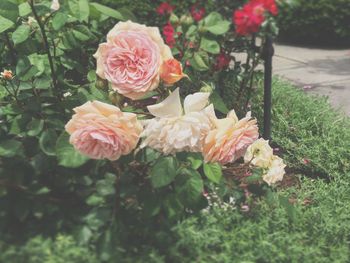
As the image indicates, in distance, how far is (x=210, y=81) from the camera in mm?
3420

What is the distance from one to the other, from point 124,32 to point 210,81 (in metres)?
1.33

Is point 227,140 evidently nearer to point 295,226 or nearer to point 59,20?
point 295,226

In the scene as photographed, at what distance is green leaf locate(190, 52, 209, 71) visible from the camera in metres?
2.81

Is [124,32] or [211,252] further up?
[124,32]

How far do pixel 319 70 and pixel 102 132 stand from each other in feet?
16.3

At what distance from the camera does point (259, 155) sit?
8.13 feet

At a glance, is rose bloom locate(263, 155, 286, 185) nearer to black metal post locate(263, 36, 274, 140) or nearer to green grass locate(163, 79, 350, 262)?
green grass locate(163, 79, 350, 262)

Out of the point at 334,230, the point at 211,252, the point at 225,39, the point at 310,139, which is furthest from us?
the point at 310,139

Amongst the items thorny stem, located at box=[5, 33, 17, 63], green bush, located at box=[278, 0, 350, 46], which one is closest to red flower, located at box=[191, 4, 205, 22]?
thorny stem, located at box=[5, 33, 17, 63]

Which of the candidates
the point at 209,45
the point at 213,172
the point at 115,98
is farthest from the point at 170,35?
the point at 213,172

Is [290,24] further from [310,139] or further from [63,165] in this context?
[63,165]

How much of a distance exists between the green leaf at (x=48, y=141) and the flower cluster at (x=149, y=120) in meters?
0.12

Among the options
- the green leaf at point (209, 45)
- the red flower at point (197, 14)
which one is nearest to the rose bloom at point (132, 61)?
the green leaf at point (209, 45)

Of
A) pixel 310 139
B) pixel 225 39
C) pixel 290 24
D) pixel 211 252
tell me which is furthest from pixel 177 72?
pixel 290 24
